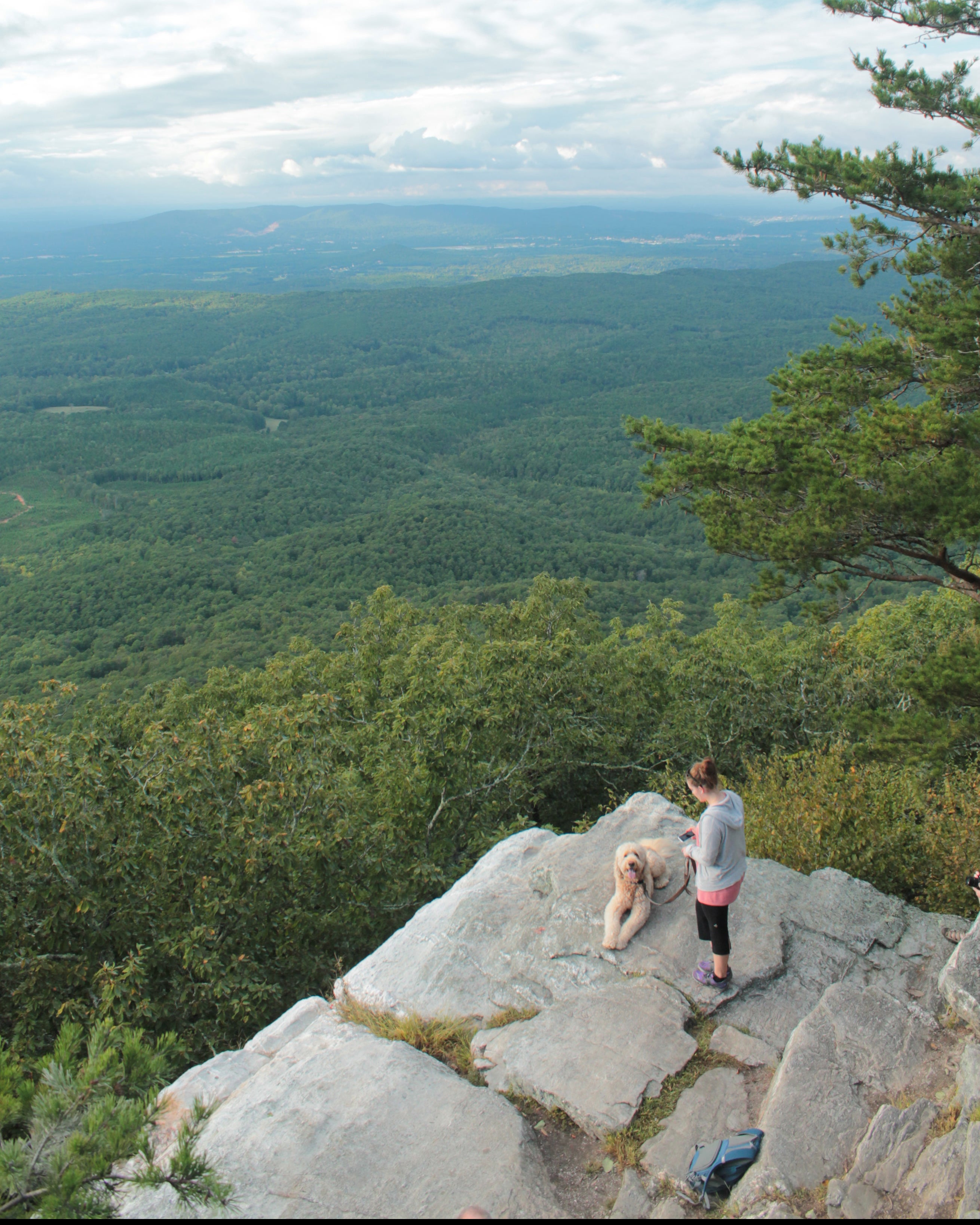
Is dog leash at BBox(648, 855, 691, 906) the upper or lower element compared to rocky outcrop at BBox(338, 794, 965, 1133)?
upper

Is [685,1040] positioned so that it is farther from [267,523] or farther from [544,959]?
[267,523]

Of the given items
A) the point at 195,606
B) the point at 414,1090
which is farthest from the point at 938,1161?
the point at 195,606

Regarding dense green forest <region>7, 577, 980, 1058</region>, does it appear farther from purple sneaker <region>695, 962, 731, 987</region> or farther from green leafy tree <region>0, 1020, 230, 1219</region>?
green leafy tree <region>0, 1020, 230, 1219</region>

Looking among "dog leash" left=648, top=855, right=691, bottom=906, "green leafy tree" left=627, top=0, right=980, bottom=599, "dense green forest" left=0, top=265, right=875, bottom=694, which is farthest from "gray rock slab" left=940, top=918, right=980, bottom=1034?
"dense green forest" left=0, top=265, right=875, bottom=694

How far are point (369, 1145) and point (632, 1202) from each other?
1.76m

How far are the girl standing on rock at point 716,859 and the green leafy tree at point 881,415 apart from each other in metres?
4.63

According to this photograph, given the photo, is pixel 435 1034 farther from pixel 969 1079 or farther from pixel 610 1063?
pixel 969 1079

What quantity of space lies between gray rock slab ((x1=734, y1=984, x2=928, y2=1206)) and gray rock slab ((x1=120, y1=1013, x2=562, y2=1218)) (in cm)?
149

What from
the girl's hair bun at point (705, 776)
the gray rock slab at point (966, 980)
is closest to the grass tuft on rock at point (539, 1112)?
the girl's hair bun at point (705, 776)

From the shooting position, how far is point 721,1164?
15.2 ft

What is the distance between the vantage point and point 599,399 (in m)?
194

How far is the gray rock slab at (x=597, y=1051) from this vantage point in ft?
18.1

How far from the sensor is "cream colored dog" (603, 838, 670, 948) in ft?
23.0

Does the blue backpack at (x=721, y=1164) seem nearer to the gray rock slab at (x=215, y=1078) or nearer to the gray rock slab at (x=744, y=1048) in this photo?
the gray rock slab at (x=744, y=1048)
